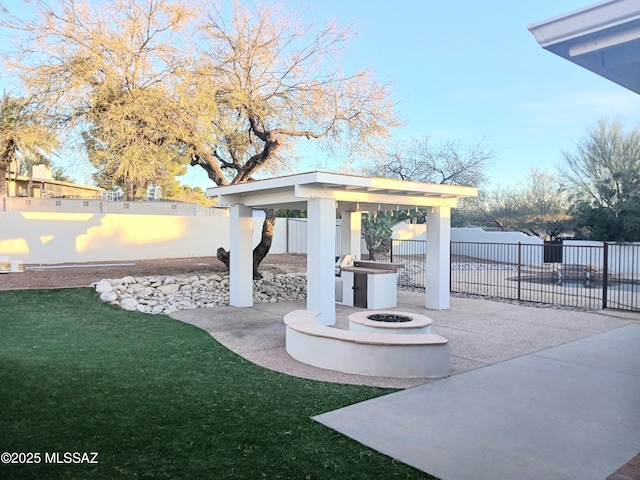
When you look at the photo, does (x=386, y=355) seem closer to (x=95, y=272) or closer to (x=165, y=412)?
(x=165, y=412)

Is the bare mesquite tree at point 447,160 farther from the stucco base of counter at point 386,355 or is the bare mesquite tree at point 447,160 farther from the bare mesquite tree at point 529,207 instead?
the stucco base of counter at point 386,355

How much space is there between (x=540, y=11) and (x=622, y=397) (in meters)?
6.80

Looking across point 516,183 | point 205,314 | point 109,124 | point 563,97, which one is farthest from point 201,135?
point 516,183

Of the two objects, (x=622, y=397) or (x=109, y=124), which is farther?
(x=109, y=124)

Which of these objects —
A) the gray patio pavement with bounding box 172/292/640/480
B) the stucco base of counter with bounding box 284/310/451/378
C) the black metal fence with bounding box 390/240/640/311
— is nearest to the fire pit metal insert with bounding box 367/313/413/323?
the gray patio pavement with bounding box 172/292/640/480

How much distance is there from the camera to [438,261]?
10820mm

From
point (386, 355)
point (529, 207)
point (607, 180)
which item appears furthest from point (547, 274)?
point (386, 355)

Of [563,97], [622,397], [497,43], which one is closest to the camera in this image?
[622,397]

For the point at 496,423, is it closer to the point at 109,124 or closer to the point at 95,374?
the point at 95,374

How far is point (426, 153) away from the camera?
28.7m

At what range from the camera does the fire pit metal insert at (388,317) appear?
6961 mm

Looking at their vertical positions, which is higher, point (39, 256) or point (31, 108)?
point (31, 108)

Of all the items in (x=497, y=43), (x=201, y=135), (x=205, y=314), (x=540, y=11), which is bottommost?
(x=205, y=314)

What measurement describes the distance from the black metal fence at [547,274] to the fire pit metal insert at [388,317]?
225 inches
